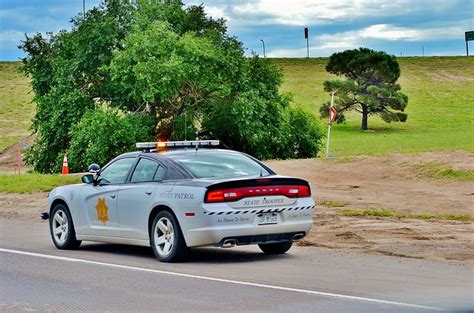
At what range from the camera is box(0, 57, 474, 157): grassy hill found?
195 feet

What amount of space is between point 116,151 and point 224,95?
537 cm

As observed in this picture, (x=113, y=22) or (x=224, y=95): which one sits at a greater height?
(x=113, y=22)

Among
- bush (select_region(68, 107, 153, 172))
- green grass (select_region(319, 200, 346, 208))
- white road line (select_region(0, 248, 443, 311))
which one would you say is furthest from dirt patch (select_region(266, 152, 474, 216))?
white road line (select_region(0, 248, 443, 311))

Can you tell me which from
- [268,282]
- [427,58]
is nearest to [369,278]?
[268,282]

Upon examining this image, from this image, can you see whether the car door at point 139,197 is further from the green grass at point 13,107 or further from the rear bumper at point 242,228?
the green grass at point 13,107

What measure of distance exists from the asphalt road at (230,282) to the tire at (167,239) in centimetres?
16

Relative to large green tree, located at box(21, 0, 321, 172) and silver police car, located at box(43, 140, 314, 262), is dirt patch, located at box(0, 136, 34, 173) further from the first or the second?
silver police car, located at box(43, 140, 314, 262)

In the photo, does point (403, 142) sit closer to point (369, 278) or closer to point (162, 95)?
point (162, 95)

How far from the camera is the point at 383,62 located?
67.4 meters

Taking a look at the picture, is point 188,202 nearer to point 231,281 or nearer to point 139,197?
point 139,197

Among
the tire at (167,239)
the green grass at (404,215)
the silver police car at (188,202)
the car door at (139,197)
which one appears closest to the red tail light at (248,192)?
the silver police car at (188,202)

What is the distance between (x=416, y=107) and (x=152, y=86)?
5222cm

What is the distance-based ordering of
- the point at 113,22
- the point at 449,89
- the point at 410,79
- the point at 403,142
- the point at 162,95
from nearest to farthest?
1. the point at 162,95
2. the point at 113,22
3. the point at 403,142
4. the point at 449,89
5. the point at 410,79

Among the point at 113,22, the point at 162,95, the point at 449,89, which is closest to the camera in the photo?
the point at 162,95
